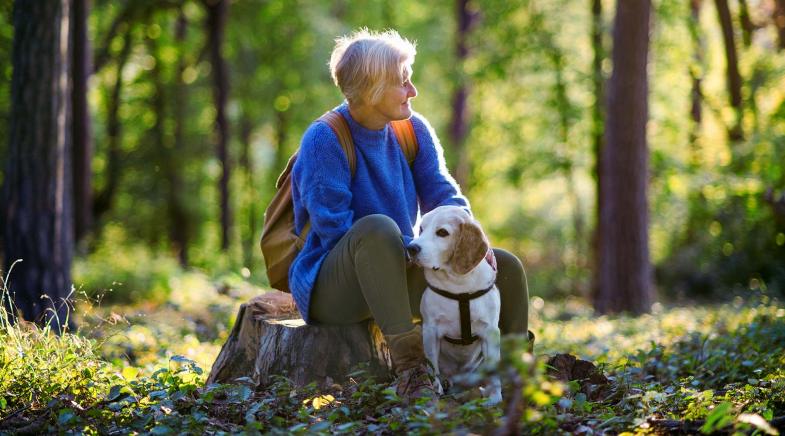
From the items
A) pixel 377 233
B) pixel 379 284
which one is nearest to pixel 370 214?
pixel 377 233

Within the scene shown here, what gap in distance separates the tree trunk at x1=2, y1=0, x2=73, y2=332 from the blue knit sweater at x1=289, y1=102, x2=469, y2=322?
11.1 ft

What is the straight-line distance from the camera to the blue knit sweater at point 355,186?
4.45 metres

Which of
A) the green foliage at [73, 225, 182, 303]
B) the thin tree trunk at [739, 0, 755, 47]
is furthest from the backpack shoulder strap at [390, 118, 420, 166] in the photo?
the thin tree trunk at [739, 0, 755, 47]

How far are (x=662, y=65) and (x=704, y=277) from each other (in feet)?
13.4

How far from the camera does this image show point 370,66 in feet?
14.8

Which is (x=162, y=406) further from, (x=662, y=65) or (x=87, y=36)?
(x=662, y=65)

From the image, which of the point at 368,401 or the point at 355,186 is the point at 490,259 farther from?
the point at 368,401

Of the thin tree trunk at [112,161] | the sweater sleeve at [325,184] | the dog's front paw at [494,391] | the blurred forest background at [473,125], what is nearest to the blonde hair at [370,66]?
the sweater sleeve at [325,184]

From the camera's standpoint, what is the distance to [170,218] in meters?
23.0

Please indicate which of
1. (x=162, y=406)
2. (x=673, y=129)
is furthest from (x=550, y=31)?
(x=162, y=406)

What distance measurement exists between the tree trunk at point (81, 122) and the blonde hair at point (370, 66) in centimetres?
976

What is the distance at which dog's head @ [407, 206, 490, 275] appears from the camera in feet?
13.7

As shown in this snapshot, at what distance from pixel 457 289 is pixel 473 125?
2094 cm

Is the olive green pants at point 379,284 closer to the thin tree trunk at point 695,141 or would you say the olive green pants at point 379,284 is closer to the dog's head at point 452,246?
the dog's head at point 452,246
